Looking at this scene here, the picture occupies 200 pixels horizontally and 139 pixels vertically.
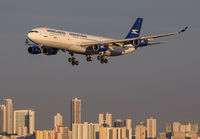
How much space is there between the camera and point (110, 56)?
577 ft

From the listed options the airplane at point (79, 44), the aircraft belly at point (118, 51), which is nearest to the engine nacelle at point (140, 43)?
the airplane at point (79, 44)

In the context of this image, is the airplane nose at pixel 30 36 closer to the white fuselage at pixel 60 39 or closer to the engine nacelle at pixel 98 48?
the white fuselage at pixel 60 39

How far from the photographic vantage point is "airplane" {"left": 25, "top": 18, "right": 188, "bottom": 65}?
161m

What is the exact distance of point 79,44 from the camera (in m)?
165

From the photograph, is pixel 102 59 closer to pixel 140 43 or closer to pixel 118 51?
pixel 118 51

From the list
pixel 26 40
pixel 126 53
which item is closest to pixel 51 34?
pixel 26 40

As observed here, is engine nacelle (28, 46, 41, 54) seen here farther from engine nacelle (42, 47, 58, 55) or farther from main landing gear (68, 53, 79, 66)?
main landing gear (68, 53, 79, 66)

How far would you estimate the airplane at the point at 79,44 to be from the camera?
16088cm

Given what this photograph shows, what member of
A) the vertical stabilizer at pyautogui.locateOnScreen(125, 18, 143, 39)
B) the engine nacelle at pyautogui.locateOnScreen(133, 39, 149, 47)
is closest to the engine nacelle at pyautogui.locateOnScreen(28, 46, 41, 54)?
the engine nacelle at pyautogui.locateOnScreen(133, 39, 149, 47)

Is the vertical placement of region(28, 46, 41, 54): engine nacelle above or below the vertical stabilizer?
below

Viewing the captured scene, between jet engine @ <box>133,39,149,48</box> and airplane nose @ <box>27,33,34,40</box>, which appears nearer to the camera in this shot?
airplane nose @ <box>27,33,34,40</box>

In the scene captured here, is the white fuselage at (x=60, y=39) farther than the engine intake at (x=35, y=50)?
No

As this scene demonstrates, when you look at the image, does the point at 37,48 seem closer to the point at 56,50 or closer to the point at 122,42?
the point at 56,50

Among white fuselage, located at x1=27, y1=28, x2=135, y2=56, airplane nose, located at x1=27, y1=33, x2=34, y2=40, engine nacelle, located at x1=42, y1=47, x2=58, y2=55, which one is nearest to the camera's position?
airplane nose, located at x1=27, y1=33, x2=34, y2=40
